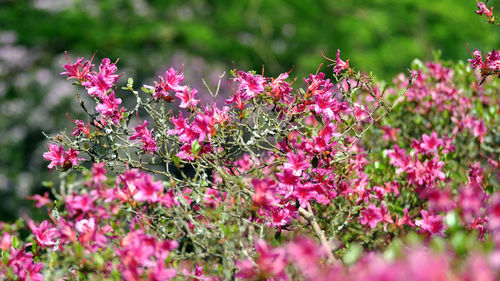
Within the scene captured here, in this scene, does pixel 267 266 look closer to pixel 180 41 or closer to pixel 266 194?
pixel 266 194

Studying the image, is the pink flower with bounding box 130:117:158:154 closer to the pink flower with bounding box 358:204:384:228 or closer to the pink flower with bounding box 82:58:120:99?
the pink flower with bounding box 82:58:120:99

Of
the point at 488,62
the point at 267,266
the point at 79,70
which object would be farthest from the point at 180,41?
the point at 267,266

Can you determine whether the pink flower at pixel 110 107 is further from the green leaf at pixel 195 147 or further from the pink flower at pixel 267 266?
the pink flower at pixel 267 266

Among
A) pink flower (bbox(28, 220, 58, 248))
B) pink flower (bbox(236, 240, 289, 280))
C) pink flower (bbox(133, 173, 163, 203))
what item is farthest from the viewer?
pink flower (bbox(28, 220, 58, 248))

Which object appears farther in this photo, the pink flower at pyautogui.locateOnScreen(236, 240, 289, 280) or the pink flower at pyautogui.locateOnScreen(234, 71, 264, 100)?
the pink flower at pyautogui.locateOnScreen(234, 71, 264, 100)

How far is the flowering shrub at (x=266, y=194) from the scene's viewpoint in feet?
4.94

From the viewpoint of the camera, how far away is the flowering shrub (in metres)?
1.51

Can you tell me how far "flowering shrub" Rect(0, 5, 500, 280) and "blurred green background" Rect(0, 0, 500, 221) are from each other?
4555 millimetres

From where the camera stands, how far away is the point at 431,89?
141 inches

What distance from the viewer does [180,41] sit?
7914 millimetres

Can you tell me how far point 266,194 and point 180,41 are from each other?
6486 mm

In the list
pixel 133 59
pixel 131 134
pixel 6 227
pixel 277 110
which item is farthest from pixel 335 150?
pixel 133 59

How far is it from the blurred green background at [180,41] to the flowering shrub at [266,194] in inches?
179

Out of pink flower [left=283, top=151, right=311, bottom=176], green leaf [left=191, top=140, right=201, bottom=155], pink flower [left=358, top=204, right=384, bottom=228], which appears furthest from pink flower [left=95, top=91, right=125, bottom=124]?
pink flower [left=358, top=204, right=384, bottom=228]
